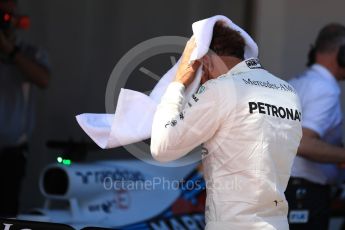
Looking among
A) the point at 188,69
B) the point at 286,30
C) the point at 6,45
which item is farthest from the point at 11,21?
the point at 188,69

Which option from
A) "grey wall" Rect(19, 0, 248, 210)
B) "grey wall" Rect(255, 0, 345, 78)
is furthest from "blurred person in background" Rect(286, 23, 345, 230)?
"grey wall" Rect(19, 0, 248, 210)

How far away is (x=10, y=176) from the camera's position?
4.27 meters

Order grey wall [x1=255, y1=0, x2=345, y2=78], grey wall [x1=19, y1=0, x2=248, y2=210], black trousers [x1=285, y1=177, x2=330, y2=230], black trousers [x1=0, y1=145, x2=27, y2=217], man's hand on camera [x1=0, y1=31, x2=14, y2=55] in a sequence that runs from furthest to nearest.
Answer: grey wall [x1=255, y1=0, x2=345, y2=78]
grey wall [x1=19, y1=0, x2=248, y2=210]
black trousers [x1=0, y1=145, x2=27, y2=217]
man's hand on camera [x1=0, y1=31, x2=14, y2=55]
black trousers [x1=285, y1=177, x2=330, y2=230]

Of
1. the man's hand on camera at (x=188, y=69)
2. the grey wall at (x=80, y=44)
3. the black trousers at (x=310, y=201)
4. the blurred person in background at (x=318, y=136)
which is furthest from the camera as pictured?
the grey wall at (x=80, y=44)

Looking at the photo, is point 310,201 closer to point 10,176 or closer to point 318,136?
point 318,136

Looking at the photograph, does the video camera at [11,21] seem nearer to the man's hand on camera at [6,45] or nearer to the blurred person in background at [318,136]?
the man's hand on camera at [6,45]

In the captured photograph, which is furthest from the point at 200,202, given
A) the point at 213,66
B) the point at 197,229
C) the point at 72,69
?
the point at 213,66

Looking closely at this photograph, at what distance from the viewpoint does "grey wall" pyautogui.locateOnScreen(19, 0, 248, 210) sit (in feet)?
16.1

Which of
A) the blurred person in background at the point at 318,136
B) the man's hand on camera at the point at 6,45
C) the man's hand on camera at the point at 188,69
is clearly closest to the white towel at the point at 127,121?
the man's hand on camera at the point at 188,69

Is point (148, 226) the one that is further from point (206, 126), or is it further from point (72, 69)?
point (206, 126)

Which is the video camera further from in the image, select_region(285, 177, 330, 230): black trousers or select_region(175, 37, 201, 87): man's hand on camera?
select_region(175, 37, 201, 87): man's hand on camera

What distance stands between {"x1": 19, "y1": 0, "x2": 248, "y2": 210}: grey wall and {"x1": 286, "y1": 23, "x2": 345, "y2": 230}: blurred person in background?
1.94 metres

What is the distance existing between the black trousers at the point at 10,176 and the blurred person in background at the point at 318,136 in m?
1.80

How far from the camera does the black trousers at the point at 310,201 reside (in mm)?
3174
